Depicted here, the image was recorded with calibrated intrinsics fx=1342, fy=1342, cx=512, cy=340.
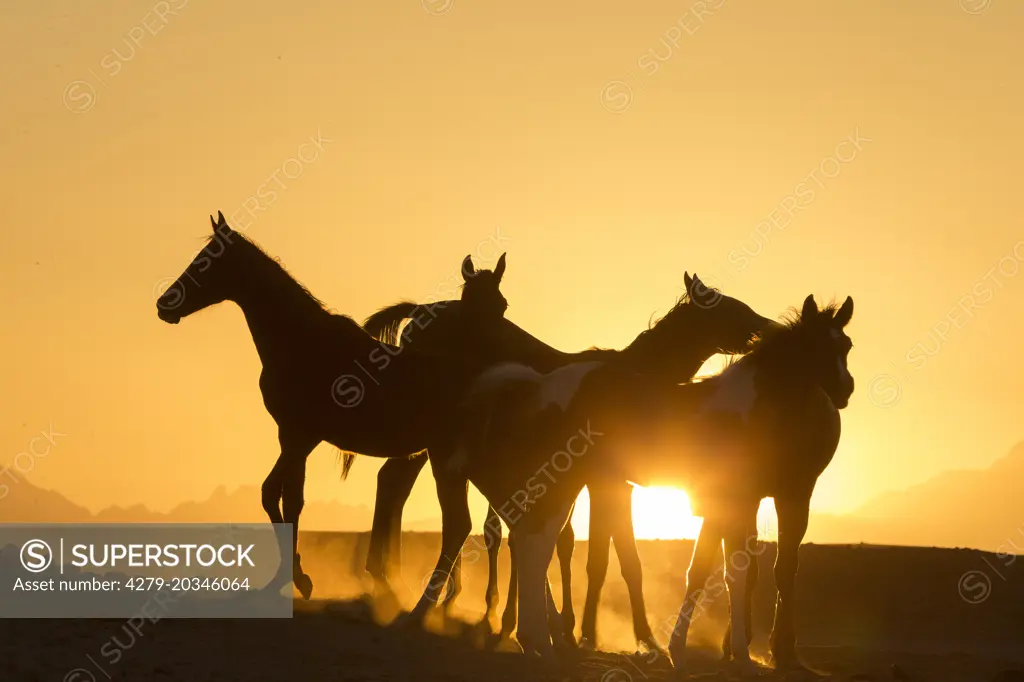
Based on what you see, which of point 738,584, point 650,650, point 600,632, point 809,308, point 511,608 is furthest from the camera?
point 600,632

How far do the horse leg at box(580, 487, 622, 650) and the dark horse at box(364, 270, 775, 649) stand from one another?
0.03 ft

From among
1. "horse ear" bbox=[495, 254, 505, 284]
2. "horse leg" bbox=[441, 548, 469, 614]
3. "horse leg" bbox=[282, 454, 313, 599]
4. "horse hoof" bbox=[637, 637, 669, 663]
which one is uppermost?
"horse ear" bbox=[495, 254, 505, 284]

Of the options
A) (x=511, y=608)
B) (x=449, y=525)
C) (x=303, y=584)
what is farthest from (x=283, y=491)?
(x=511, y=608)

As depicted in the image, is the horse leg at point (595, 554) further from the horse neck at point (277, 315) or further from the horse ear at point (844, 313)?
the horse neck at point (277, 315)

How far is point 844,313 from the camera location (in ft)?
41.0

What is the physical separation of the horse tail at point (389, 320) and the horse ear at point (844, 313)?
5.55m

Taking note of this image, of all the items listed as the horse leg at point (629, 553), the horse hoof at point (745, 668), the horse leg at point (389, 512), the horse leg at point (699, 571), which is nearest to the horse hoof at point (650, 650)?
the horse leg at point (629, 553)

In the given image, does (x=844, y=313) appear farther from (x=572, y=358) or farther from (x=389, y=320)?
(x=389, y=320)

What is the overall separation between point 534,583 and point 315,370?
333cm

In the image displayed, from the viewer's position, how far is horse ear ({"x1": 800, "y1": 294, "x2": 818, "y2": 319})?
40.6 ft

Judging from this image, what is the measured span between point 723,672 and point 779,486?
1.84 meters

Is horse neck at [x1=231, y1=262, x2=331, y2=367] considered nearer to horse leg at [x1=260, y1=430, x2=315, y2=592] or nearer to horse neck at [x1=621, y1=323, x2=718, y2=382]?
horse leg at [x1=260, y1=430, x2=315, y2=592]

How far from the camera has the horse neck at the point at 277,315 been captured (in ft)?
45.3

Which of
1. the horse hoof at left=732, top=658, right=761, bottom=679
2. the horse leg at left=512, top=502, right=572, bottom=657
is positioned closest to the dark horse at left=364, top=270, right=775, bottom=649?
the horse leg at left=512, top=502, right=572, bottom=657
